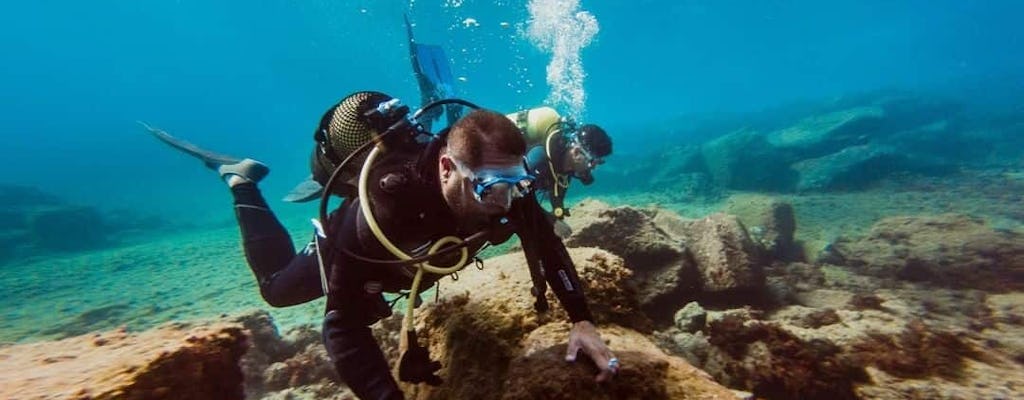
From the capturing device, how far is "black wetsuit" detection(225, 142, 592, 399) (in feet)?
7.70

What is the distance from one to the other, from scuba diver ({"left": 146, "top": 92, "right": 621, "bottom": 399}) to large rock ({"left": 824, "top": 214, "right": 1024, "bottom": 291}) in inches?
271

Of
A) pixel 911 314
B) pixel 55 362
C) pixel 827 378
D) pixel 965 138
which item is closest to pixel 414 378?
pixel 55 362

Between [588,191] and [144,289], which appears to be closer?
[144,289]

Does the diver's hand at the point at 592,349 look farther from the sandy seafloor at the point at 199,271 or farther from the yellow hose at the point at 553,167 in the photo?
the sandy seafloor at the point at 199,271

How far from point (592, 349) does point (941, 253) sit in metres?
7.50

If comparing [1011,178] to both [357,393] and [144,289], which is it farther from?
[144,289]

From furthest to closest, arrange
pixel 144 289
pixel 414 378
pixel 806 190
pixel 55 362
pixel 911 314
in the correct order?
pixel 806 190 → pixel 144 289 → pixel 911 314 → pixel 414 378 → pixel 55 362

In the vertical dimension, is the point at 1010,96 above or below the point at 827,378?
above

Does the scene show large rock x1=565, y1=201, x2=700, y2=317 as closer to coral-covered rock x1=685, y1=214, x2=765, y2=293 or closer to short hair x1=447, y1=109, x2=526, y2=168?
coral-covered rock x1=685, y1=214, x2=765, y2=293

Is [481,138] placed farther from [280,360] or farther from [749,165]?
[749,165]

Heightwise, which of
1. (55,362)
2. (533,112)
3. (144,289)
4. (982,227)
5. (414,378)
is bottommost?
(982,227)

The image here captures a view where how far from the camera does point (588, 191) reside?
826 inches

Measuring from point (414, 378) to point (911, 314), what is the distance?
20.3 feet

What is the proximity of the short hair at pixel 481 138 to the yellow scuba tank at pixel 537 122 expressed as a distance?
3860mm
